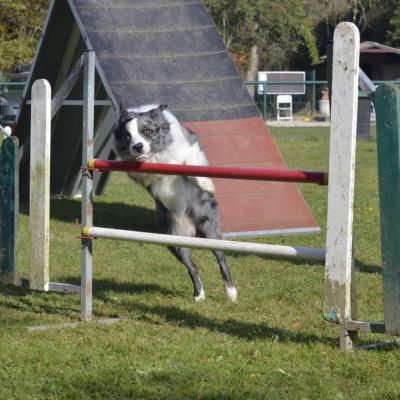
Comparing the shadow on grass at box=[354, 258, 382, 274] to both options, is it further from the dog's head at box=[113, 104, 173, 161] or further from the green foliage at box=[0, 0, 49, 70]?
the green foliage at box=[0, 0, 49, 70]

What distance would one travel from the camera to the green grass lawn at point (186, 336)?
4.66 m

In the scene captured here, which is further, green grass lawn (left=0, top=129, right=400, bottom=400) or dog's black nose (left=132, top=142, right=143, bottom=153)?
dog's black nose (left=132, top=142, right=143, bottom=153)

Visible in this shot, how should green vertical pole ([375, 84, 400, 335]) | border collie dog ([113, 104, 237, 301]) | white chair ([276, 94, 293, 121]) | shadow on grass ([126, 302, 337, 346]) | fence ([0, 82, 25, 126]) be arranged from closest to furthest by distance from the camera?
green vertical pole ([375, 84, 400, 335])
shadow on grass ([126, 302, 337, 346])
border collie dog ([113, 104, 237, 301])
fence ([0, 82, 25, 126])
white chair ([276, 94, 293, 121])

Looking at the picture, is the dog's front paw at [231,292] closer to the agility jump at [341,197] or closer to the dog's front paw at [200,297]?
the dog's front paw at [200,297]

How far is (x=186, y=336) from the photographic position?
18.9 ft

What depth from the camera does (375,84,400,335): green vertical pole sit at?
198 inches

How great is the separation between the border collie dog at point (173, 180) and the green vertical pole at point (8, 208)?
2.62 feet

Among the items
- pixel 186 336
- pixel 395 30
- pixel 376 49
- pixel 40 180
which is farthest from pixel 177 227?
pixel 395 30

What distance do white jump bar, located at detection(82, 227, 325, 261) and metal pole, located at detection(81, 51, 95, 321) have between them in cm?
13

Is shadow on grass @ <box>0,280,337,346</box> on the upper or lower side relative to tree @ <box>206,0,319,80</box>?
lower

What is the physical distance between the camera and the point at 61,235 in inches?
411

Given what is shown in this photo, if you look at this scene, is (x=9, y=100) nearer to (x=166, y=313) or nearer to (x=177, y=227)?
(x=177, y=227)

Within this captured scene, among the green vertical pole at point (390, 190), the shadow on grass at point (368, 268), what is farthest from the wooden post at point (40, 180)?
the shadow on grass at point (368, 268)

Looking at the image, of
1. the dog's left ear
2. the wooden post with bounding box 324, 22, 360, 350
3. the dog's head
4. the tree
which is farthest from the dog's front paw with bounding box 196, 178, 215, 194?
the tree
